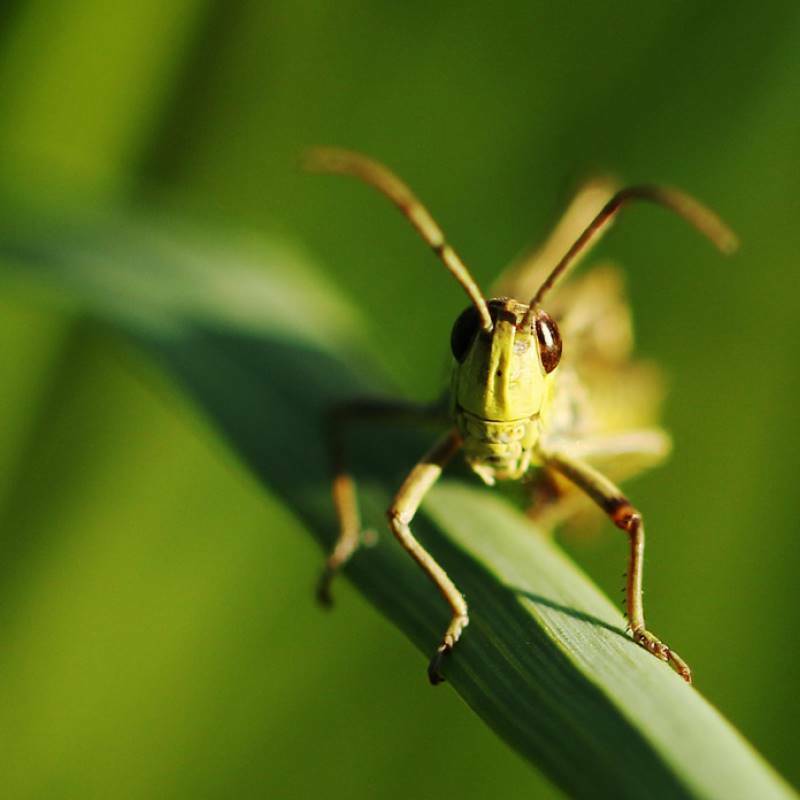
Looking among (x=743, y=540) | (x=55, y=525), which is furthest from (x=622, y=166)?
(x=55, y=525)

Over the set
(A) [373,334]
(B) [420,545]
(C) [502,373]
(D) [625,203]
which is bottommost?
(A) [373,334]

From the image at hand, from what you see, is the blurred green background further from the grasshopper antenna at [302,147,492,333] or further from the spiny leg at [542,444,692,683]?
the grasshopper antenna at [302,147,492,333]

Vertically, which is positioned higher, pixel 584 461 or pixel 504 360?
pixel 504 360

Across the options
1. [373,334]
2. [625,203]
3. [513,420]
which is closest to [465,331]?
[513,420]

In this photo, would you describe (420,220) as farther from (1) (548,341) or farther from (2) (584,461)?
(2) (584,461)

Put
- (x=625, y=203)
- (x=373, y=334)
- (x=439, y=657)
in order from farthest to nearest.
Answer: (x=373, y=334) → (x=625, y=203) → (x=439, y=657)

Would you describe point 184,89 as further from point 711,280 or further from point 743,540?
point 743,540
